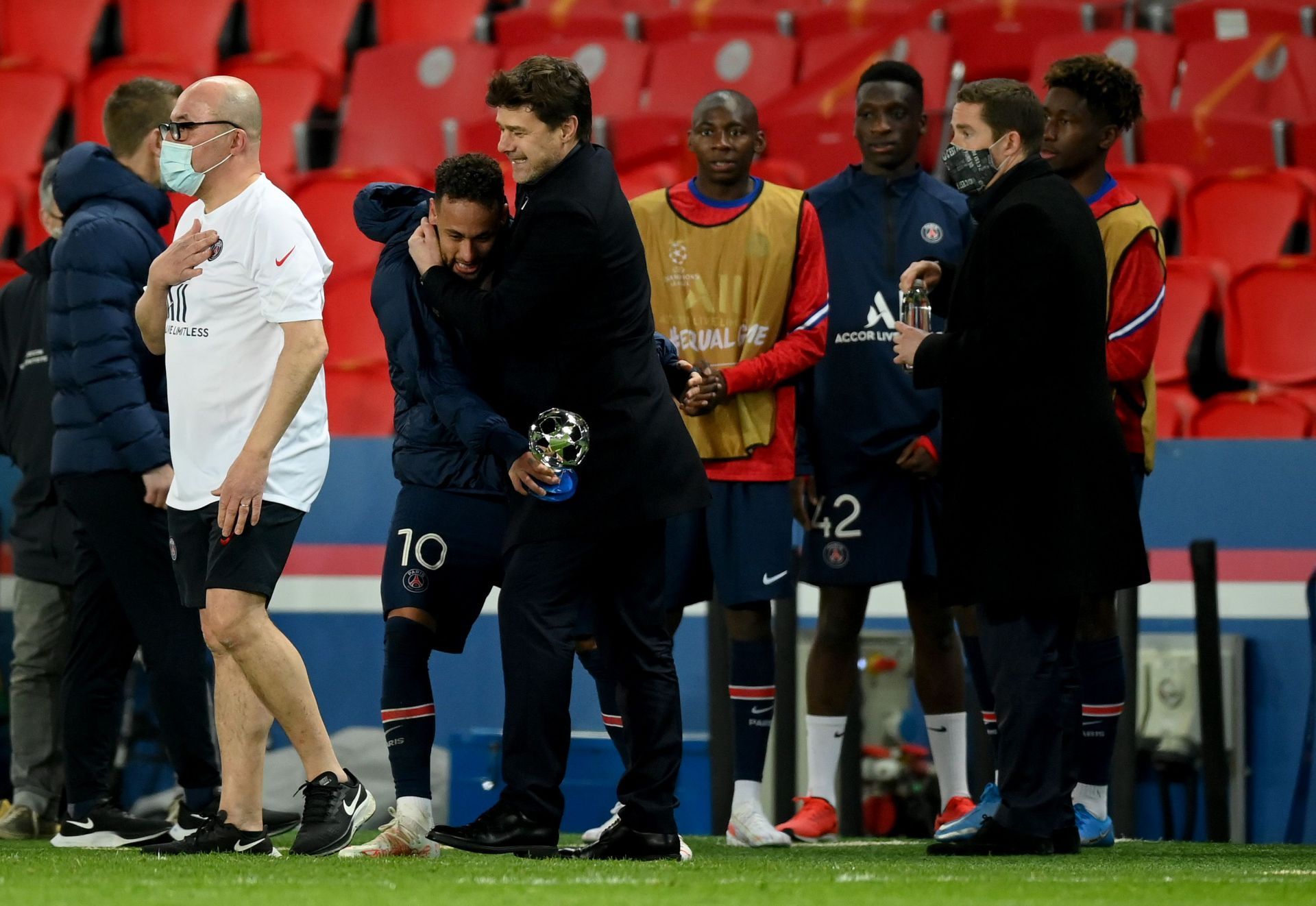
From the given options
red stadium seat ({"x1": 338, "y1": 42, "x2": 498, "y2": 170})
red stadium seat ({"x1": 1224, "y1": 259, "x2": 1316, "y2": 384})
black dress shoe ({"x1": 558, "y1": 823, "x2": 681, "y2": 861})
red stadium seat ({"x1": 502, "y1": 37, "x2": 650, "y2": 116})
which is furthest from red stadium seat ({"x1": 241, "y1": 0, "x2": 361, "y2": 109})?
black dress shoe ({"x1": 558, "y1": 823, "x2": 681, "y2": 861})

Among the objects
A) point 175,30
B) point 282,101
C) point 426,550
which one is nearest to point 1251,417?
point 426,550

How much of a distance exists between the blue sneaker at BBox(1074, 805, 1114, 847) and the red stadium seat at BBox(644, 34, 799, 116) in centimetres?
568

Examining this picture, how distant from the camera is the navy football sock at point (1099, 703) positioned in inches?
209

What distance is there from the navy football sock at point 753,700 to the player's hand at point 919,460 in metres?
0.66

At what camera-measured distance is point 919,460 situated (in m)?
5.48

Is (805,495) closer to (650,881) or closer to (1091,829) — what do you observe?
(1091,829)

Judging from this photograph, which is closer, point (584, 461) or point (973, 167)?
point (584, 461)

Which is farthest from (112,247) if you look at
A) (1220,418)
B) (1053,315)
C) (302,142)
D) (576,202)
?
(302,142)

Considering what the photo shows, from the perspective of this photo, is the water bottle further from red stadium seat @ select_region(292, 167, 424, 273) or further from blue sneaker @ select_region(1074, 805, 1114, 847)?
red stadium seat @ select_region(292, 167, 424, 273)

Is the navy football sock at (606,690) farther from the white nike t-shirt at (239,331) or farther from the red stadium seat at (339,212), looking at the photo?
the red stadium seat at (339,212)

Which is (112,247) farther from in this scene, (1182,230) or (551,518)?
(1182,230)

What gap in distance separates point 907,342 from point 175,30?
754 cm

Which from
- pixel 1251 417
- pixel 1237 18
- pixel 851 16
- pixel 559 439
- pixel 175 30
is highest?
pixel 175 30

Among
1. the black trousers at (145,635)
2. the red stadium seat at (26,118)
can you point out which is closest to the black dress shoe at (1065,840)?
the black trousers at (145,635)
